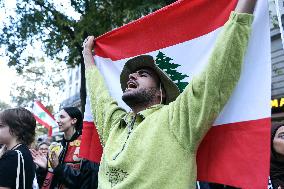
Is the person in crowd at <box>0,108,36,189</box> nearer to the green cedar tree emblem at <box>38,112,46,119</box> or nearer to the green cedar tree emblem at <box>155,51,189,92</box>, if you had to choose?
the green cedar tree emblem at <box>155,51,189,92</box>

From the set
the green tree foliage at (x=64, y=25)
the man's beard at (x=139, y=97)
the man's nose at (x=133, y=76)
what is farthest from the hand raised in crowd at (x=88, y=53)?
the green tree foliage at (x=64, y=25)

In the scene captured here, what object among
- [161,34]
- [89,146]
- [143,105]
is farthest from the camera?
[89,146]

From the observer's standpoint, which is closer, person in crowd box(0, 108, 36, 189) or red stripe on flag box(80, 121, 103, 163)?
person in crowd box(0, 108, 36, 189)

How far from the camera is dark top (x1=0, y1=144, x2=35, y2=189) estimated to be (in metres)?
2.89

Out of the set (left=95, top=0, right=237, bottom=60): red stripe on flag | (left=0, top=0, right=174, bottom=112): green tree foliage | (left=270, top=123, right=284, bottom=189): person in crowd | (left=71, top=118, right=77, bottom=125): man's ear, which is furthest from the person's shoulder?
(left=0, top=0, right=174, bottom=112): green tree foliage

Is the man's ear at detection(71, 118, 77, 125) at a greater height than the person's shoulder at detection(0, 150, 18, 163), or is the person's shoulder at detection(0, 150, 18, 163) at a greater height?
the man's ear at detection(71, 118, 77, 125)

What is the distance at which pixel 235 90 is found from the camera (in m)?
2.25

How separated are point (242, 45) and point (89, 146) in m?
1.68

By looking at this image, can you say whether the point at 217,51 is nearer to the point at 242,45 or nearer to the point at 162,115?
the point at 242,45

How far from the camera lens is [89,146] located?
3232 millimetres

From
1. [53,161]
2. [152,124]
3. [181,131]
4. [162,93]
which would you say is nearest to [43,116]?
[53,161]

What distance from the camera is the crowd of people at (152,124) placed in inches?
80.6

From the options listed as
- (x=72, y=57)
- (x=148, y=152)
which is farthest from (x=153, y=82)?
(x=72, y=57)

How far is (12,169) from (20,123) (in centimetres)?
56
